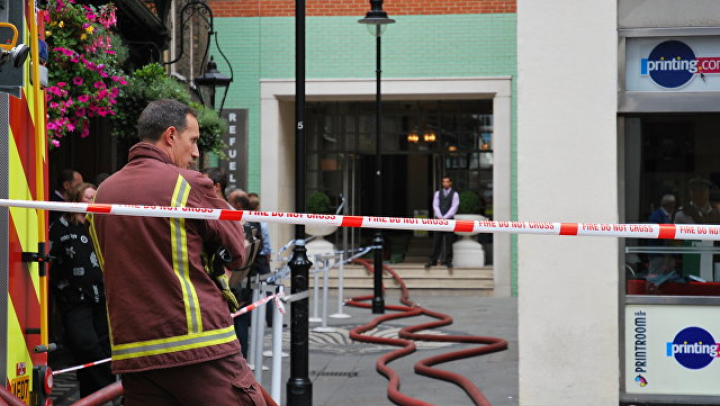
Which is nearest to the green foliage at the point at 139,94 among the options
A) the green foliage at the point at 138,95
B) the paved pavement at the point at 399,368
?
the green foliage at the point at 138,95

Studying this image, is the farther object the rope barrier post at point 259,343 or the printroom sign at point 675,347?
the rope barrier post at point 259,343

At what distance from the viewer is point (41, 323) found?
440 centimetres

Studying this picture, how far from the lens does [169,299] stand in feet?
12.4

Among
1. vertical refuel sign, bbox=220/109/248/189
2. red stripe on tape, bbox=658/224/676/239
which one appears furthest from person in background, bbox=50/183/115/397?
vertical refuel sign, bbox=220/109/248/189

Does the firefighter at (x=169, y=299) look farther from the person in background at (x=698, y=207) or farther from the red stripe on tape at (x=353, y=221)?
the person in background at (x=698, y=207)

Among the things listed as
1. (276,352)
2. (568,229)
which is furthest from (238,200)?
(568,229)

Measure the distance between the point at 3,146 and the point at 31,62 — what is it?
0.40 metres

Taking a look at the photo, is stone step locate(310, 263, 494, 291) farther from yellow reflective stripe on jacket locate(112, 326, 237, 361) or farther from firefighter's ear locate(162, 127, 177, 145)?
yellow reflective stripe on jacket locate(112, 326, 237, 361)

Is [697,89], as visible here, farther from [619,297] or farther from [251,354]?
[251,354]

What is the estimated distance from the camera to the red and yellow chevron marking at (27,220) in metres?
4.20

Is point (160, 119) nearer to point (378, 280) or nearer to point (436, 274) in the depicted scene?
point (378, 280)

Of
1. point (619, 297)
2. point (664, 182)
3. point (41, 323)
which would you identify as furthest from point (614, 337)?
point (41, 323)

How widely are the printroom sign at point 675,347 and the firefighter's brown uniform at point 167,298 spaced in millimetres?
4427

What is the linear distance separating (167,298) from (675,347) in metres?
4.78
